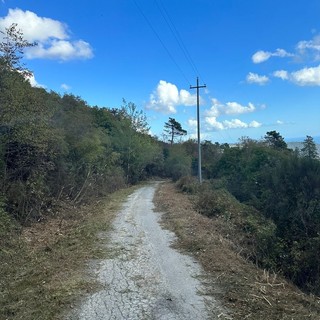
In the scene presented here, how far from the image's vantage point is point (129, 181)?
45312mm

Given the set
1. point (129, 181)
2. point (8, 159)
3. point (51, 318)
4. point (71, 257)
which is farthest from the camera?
point (129, 181)

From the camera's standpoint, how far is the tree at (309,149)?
91.7 ft

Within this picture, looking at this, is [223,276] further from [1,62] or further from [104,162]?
[104,162]

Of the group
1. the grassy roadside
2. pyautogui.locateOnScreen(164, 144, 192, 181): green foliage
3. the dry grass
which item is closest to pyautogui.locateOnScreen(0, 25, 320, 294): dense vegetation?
the grassy roadside

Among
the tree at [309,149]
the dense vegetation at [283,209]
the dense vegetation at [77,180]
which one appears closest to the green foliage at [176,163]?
the dense vegetation at [283,209]

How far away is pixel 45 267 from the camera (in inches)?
280

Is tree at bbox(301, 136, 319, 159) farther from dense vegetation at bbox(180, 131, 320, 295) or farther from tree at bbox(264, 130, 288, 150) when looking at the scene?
tree at bbox(264, 130, 288, 150)

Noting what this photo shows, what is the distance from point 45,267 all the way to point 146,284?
233cm

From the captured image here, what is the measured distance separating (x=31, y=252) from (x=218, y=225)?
671 cm

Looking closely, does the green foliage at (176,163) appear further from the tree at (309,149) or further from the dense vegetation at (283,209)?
the tree at (309,149)

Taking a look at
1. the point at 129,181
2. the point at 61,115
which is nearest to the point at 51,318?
the point at 61,115

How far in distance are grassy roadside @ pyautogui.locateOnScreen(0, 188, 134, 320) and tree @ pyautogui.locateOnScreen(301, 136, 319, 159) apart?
69.2 feet

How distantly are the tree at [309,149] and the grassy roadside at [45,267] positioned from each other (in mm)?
21090

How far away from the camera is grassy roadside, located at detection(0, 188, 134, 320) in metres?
5.12
